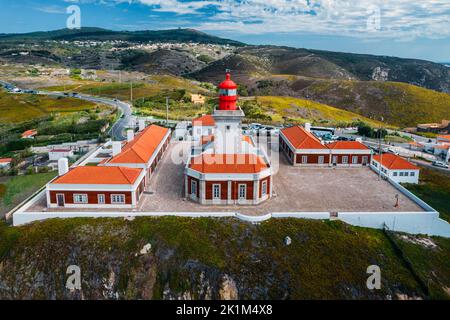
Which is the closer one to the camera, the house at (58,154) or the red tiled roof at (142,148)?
the red tiled roof at (142,148)

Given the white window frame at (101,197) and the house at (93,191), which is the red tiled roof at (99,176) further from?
the white window frame at (101,197)

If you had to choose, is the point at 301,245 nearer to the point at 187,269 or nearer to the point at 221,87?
the point at 187,269

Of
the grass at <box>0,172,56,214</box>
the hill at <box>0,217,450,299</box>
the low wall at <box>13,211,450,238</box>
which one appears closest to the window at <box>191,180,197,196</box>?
the low wall at <box>13,211,450,238</box>

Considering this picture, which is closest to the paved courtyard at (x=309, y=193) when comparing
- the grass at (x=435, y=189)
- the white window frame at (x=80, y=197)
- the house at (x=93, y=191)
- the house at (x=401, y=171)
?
the house at (x=93, y=191)

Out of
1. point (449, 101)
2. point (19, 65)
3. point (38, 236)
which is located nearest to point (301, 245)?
point (38, 236)

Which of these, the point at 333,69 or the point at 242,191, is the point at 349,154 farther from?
the point at 333,69

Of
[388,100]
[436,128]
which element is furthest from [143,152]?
[388,100]
